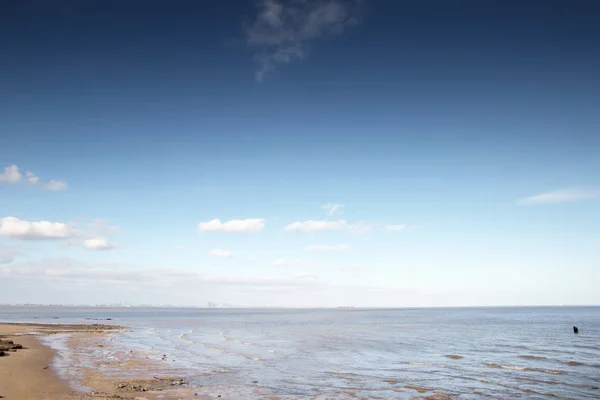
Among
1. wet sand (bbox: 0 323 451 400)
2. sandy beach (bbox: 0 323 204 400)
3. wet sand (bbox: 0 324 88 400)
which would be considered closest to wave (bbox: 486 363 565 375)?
wet sand (bbox: 0 323 451 400)

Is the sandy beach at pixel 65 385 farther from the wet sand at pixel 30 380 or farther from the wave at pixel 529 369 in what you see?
the wave at pixel 529 369

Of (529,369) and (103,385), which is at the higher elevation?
(103,385)

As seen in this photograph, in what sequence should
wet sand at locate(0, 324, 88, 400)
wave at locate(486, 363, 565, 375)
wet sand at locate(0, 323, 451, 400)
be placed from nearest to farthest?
wet sand at locate(0, 324, 88, 400) < wet sand at locate(0, 323, 451, 400) < wave at locate(486, 363, 565, 375)

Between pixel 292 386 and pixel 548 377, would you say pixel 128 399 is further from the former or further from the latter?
pixel 548 377

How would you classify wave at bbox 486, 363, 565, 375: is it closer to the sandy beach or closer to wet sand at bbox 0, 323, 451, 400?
wet sand at bbox 0, 323, 451, 400

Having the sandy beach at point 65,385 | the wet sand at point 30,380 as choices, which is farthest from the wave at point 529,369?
the wet sand at point 30,380

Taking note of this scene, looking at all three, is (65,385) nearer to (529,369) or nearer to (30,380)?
(30,380)

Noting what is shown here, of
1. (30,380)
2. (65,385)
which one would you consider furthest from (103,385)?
(30,380)

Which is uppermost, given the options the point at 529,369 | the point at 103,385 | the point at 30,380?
the point at 30,380

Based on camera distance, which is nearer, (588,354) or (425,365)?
(425,365)

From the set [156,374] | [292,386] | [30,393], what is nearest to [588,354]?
[292,386]

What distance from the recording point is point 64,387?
979 inches

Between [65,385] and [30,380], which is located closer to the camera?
[65,385]

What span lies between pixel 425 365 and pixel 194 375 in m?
20.3
